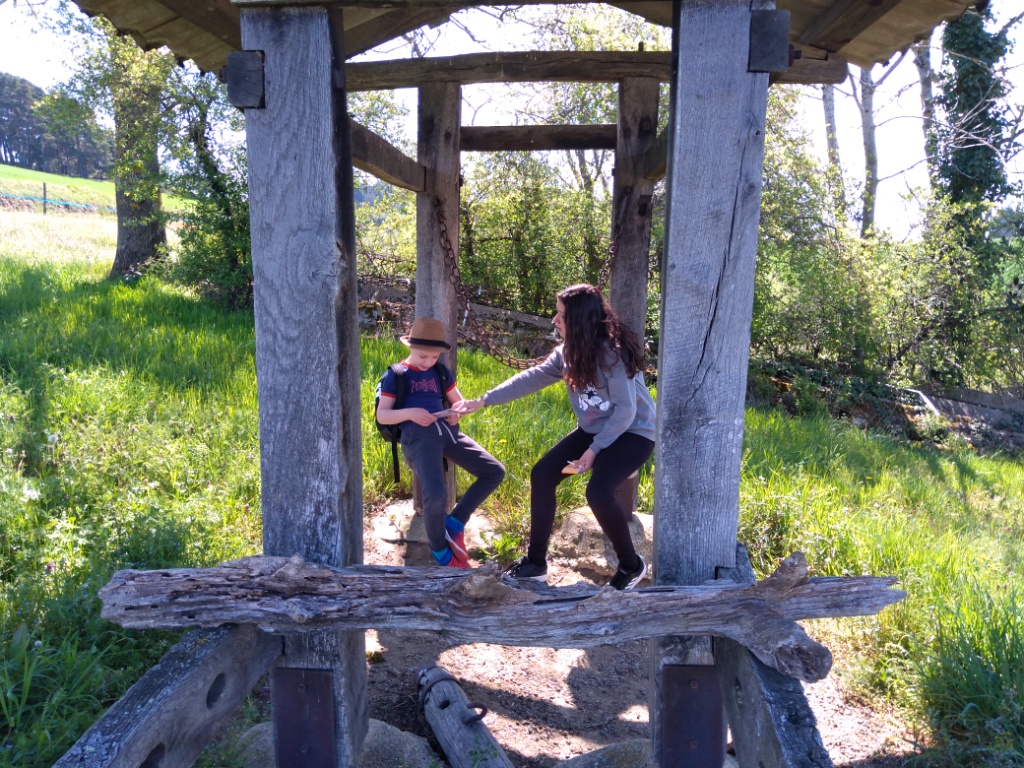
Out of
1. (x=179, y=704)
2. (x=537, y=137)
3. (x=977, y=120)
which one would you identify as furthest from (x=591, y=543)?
(x=977, y=120)

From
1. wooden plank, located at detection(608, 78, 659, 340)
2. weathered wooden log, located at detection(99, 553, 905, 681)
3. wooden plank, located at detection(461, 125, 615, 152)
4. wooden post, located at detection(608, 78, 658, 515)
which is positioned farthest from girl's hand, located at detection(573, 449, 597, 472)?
wooden plank, located at detection(461, 125, 615, 152)

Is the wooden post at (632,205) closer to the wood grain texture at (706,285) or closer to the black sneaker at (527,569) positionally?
the black sneaker at (527,569)

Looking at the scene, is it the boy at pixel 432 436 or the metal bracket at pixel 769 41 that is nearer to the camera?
the metal bracket at pixel 769 41

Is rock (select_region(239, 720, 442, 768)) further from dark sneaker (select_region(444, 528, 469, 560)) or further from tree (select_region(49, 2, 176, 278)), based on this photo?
tree (select_region(49, 2, 176, 278))

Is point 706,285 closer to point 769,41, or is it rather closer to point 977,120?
point 769,41

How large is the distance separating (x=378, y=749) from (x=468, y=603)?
3.45 feet

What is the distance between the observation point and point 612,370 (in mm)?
3508

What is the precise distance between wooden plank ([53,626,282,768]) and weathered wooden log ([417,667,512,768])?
Answer: 881 millimetres

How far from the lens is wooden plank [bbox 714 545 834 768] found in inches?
69.4

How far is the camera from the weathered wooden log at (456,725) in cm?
280

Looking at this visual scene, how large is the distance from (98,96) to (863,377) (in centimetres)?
1202

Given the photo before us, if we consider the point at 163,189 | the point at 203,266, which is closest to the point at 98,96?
the point at 163,189

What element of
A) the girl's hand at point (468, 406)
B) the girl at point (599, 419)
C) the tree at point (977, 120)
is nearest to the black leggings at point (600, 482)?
the girl at point (599, 419)

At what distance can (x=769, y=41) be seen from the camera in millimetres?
2156
